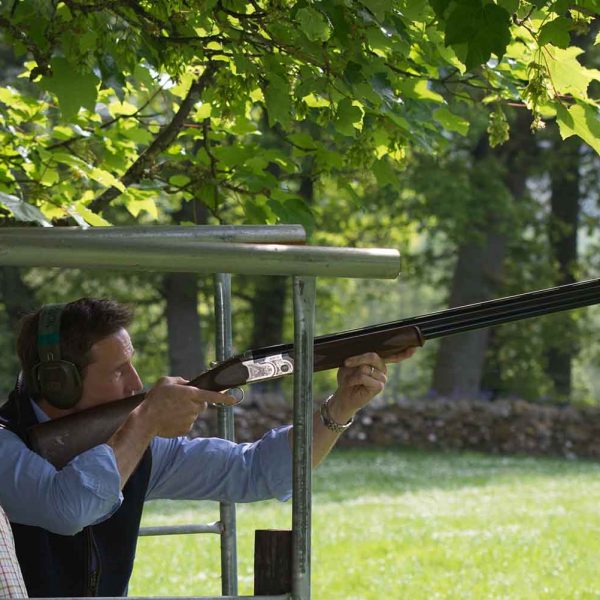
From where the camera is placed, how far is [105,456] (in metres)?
2.76

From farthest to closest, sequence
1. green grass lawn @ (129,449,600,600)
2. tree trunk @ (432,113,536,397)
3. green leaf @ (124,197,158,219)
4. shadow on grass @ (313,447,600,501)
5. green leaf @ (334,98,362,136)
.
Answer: tree trunk @ (432,113,536,397), shadow on grass @ (313,447,600,501), green grass lawn @ (129,449,600,600), green leaf @ (124,197,158,219), green leaf @ (334,98,362,136)

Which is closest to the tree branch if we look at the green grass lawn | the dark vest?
the dark vest

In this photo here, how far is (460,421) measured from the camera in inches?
776

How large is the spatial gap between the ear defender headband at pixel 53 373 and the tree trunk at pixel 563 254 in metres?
21.6

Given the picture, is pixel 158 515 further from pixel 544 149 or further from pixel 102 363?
pixel 544 149

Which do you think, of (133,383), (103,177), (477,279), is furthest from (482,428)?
(133,383)

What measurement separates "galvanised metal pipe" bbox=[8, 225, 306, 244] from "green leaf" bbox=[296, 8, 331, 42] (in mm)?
1018

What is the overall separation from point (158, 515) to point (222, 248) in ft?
37.5

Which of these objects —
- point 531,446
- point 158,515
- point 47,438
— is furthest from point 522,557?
point 531,446

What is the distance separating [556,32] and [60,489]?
63.9 inches

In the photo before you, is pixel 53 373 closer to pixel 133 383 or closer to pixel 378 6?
pixel 133 383

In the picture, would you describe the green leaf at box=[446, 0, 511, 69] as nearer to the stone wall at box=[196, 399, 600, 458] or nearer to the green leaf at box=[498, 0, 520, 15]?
the green leaf at box=[498, 0, 520, 15]

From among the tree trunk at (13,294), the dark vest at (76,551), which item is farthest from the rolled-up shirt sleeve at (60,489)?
the tree trunk at (13,294)

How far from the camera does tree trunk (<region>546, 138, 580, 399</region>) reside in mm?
24516
